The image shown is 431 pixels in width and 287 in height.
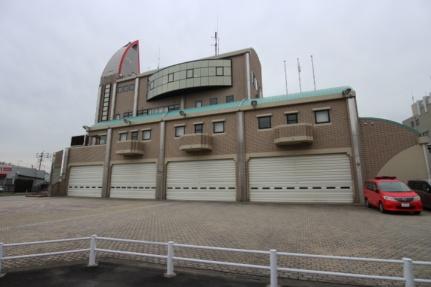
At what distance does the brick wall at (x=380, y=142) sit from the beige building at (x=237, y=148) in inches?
2.6

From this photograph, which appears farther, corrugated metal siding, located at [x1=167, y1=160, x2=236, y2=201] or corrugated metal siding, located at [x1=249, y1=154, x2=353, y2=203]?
corrugated metal siding, located at [x1=167, y1=160, x2=236, y2=201]

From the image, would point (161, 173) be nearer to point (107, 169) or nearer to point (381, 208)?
point (107, 169)

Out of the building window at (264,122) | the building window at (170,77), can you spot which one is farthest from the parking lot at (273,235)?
the building window at (170,77)

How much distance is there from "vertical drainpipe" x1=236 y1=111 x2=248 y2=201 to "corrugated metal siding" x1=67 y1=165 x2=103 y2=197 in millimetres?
17211

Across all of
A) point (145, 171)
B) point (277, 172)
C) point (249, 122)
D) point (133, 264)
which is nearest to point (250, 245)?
point (133, 264)

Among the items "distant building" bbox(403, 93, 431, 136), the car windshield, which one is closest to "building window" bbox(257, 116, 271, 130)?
the car windshield

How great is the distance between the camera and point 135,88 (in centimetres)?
3819

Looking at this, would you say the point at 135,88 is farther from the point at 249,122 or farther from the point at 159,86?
the point at 249,122

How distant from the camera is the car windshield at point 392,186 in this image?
1313cm

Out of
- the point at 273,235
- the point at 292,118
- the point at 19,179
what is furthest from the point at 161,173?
the point at 19,179

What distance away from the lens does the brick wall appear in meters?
17.3

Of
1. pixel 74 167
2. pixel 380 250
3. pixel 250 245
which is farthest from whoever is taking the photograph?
pixel 74 167

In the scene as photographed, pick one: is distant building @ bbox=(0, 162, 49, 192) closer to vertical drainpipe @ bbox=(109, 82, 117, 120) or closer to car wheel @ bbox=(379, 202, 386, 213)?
vertical drainpipe @ bbox=(109, 82, 117, 120)

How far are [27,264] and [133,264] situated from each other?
2728 mm
